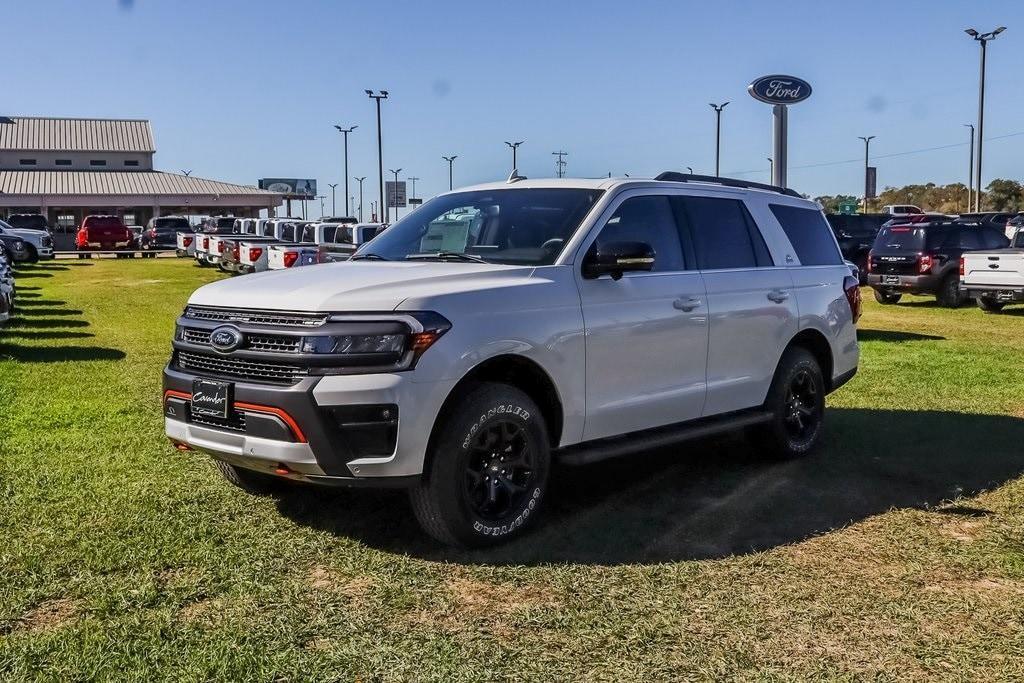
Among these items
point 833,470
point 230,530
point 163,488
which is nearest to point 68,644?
point 230,530

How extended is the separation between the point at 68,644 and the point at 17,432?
14.4 feet

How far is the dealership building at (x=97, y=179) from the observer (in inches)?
2768

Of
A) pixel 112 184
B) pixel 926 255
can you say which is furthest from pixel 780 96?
pixel 112 184

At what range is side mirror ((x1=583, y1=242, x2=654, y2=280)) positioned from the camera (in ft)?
18.0

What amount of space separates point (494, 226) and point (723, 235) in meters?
1.65

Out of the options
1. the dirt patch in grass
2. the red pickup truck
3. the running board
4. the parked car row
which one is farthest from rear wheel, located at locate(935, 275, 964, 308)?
the red pickup truck

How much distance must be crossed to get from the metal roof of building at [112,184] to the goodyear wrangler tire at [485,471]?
7007 centimetres

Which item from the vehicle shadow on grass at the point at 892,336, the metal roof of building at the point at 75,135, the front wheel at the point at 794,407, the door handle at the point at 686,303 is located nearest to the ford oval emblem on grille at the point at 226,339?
the door handle at the point at 686,303

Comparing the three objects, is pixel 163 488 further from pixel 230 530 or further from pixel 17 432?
pixel 17 432

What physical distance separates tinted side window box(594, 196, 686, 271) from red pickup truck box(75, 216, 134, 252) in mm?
42449

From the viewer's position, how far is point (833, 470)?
6.92 m

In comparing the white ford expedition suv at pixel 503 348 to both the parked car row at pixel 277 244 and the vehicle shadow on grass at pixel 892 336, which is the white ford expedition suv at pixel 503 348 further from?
the parked car row at pixel 277 244

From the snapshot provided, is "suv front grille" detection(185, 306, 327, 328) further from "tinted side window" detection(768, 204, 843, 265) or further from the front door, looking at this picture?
Result: "tinted side window" detection(768, 204, 843, 265)

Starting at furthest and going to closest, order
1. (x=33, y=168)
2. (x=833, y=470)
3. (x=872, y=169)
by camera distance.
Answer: (x=872, y=169) < (x=33, y=168) < (x=833, y=470)
